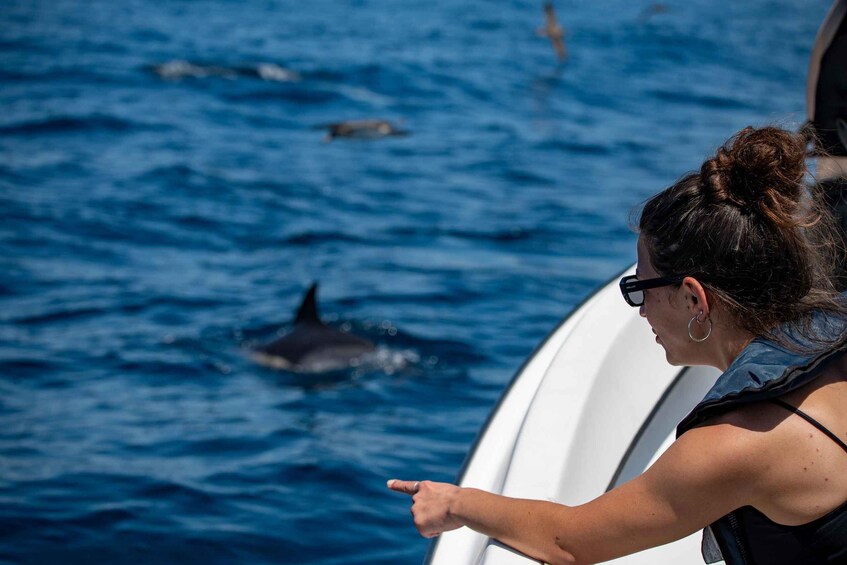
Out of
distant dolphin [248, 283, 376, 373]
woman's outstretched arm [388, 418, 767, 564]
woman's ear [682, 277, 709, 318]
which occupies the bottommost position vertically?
woman's outstretched arm [388, 418, 767, 564]

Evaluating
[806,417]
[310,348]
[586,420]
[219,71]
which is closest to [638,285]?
[806,417]

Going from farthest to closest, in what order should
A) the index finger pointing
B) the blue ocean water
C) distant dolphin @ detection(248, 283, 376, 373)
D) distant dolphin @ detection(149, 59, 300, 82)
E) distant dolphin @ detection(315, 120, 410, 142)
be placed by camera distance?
distant dolphin @ detection(149, 59, 300, 82)
distant dolphin @ detection(315, 120, 410, 142)
distant dolphin @ detection(248, 283, 376, 373)
the blue ocean water
the index finger pointing

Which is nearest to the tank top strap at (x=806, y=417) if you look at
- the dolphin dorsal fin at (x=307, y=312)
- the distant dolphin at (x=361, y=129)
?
the dolphin dorsal fin at (x=307, y=312)

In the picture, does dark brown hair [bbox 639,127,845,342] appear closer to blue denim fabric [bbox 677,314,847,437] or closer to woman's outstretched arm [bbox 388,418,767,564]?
blue denim fabric [bbox 677,314,847,437]

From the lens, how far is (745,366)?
1861 millimetres

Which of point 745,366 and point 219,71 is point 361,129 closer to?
point 219,71

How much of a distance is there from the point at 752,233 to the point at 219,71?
579 inches

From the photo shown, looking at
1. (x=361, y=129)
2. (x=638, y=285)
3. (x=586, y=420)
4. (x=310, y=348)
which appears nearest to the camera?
(x=638, y=285)

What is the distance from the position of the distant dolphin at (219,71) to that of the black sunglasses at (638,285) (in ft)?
46.0

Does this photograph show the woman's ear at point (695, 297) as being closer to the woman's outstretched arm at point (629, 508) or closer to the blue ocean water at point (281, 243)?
the woman's outstretched arm at point (629, 508)

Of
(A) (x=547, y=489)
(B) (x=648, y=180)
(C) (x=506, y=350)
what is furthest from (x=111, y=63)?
(A) (x=547, y=489)

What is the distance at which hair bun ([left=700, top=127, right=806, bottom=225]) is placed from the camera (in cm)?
191

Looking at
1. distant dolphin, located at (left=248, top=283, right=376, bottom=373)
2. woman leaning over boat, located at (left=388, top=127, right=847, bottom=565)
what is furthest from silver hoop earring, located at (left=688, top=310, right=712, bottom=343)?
distant dolphin, located at (left=248, top=283, right=376, bottom=373)

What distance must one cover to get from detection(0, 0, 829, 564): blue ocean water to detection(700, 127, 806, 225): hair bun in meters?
0.39
